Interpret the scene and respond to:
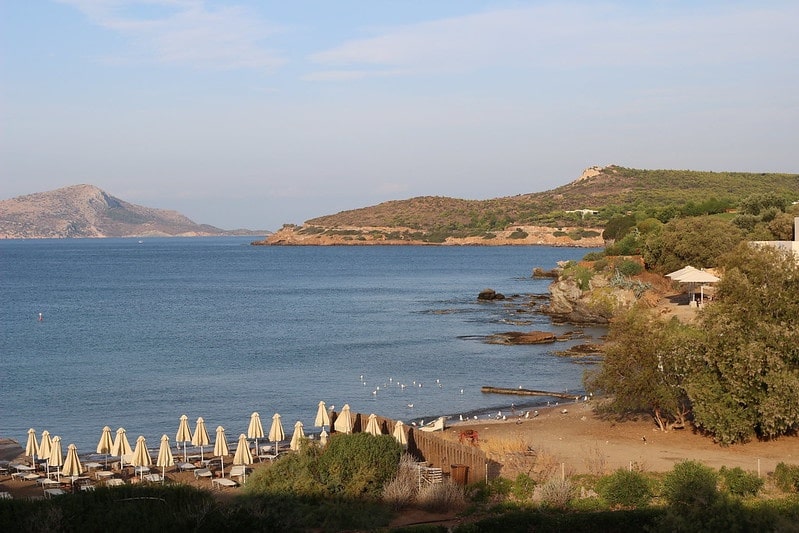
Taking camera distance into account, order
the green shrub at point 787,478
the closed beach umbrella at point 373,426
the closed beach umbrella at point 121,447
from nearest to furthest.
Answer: the green shrub at point 787,478, the closed beach umbrella at point 373,426, the closed beach umbrella at point 121,447

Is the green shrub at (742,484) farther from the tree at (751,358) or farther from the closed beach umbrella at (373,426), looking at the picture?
the closed beach umbrella at (373,426)

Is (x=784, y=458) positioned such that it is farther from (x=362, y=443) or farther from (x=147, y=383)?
(x=147, y=383)

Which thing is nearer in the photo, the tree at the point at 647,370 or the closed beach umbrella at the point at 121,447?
the closed beach umbrella at the point at 121,447

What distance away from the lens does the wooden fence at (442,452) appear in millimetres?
17766

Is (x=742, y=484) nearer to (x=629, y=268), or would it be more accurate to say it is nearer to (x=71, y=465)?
(x=71, y=465)

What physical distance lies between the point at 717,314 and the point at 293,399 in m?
16.0

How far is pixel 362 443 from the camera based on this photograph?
672 inches

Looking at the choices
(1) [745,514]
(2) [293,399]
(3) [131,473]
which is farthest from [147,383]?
(1) [745,514]

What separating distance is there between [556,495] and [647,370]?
8.77m

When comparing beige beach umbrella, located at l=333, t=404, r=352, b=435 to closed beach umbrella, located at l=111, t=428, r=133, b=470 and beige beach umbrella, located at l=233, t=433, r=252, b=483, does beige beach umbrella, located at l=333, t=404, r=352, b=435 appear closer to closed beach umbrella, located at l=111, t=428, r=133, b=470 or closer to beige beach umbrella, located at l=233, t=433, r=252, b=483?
beige beach umbrella, located at l=233, t=433, r=252, b=483

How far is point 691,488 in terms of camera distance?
1406cm

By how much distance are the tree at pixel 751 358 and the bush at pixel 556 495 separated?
696 centimetres

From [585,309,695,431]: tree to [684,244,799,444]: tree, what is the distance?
0.77 m

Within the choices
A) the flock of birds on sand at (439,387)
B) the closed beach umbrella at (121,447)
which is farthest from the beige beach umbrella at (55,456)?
the flock of birds on sand at (439,387)
